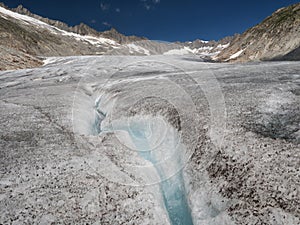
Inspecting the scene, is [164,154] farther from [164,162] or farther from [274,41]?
[274,41]

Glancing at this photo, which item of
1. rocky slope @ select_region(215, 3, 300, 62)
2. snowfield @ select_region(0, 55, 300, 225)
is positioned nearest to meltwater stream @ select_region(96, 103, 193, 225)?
snowfield @ select_region(0, 55, 300, 225)

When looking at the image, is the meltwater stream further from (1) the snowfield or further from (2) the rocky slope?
(2) the rocky slope

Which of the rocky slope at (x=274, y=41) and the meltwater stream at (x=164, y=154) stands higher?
the rocky slope at (x=274, y=41)

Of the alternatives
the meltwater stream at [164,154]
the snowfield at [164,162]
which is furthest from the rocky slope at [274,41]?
the meltwater stream at [164,154]

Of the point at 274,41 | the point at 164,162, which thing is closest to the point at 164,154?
the point at 164,162

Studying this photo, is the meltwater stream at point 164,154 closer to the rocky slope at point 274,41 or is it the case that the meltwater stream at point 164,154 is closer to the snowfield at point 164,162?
the snowfield at point 164,162

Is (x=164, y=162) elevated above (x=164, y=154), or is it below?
below

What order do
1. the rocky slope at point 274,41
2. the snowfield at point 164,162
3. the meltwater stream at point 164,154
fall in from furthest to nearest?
the rocky slope at point 274,41
the meltwater stream at point 164,154
the snowfield at point 164,162

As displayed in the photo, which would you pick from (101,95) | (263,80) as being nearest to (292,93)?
(263,80)
